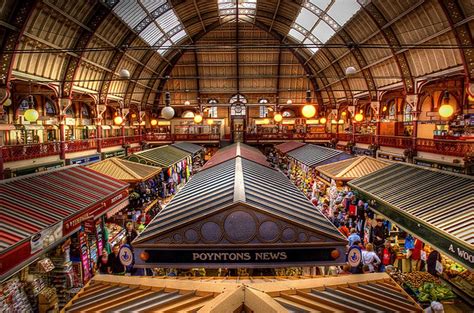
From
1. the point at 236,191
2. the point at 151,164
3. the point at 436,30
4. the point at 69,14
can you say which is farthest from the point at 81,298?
the point at 436,30

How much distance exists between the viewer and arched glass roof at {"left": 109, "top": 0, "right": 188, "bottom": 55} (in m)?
18.8

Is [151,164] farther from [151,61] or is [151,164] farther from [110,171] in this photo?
[151,61]

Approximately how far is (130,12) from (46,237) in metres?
16.5

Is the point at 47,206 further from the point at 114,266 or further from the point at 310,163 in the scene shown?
the point at 310,163

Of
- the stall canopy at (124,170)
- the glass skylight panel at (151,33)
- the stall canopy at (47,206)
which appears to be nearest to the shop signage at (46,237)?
the stall canopy at (47,206)

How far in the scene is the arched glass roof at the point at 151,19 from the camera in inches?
742

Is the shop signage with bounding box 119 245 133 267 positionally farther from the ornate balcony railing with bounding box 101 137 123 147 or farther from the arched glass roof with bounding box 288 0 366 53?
the ornate balcony railing with bounding box 101 137 123 147

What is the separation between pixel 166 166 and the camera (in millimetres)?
16750

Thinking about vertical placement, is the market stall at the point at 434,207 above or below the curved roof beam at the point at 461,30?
below

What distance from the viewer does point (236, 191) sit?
6129 mm

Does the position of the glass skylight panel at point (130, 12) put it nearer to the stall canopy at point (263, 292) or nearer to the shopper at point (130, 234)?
the shopper at point (130, 234)

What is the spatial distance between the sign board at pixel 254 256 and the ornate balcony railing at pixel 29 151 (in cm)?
1129

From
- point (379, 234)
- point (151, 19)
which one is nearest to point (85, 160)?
point (151, 19)

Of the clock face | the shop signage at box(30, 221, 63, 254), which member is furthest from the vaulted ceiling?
the shop signage at box(30, 221, 63, 254)
